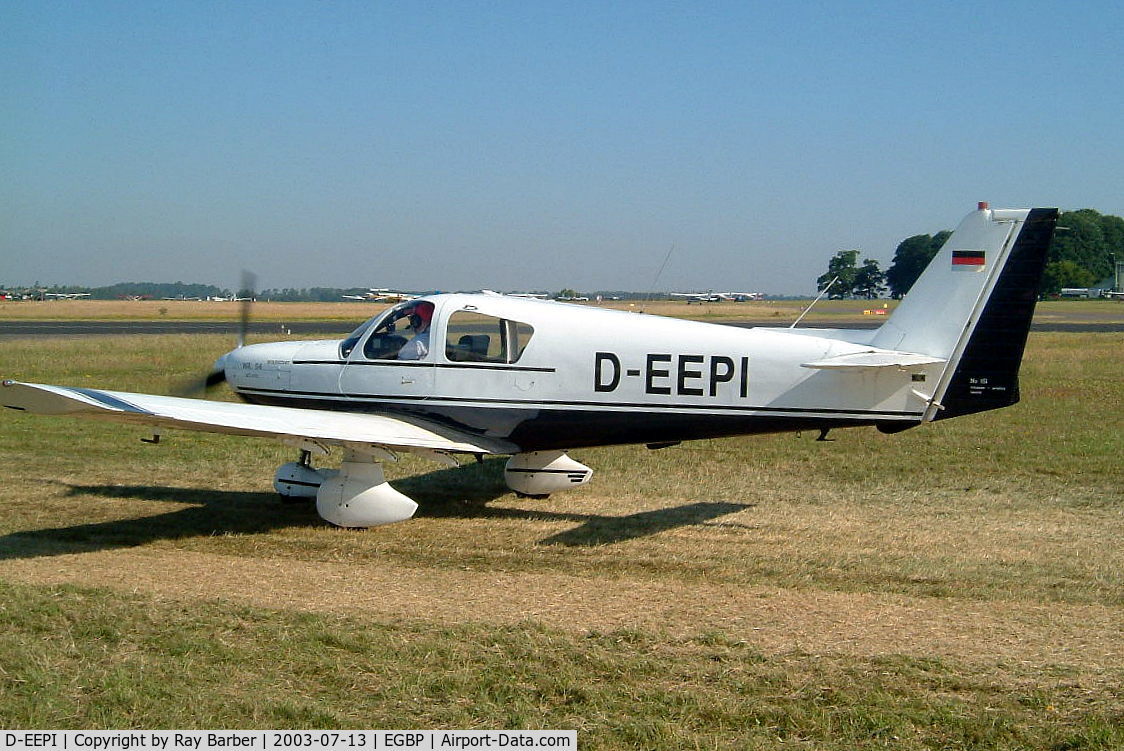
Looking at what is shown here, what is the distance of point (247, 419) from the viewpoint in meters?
7.72

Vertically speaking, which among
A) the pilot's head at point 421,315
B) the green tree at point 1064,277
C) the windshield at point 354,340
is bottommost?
the windshield at point 354,340

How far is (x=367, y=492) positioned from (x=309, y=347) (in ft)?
5.85

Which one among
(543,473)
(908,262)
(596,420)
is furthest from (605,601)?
(908,262)

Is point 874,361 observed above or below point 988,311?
below

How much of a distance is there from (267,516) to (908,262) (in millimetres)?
87370

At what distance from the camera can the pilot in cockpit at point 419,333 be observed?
8.77 meters

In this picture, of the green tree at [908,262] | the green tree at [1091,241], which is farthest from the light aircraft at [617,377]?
the green tree at [1091,241]

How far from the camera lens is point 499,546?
786cm

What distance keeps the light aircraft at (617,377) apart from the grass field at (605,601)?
0.80 metres

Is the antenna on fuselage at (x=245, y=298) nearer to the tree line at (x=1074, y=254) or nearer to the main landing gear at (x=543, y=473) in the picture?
the main landing gear at (x=543, y=473)

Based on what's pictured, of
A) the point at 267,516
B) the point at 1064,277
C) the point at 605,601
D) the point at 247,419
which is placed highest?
the point at 1064,277

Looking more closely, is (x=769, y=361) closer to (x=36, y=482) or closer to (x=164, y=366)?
(x=36, y=482)

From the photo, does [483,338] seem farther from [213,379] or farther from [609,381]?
[213,379]

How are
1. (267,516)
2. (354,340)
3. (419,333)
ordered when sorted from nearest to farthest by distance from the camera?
(419,333) < (267,516) < (354,340)
